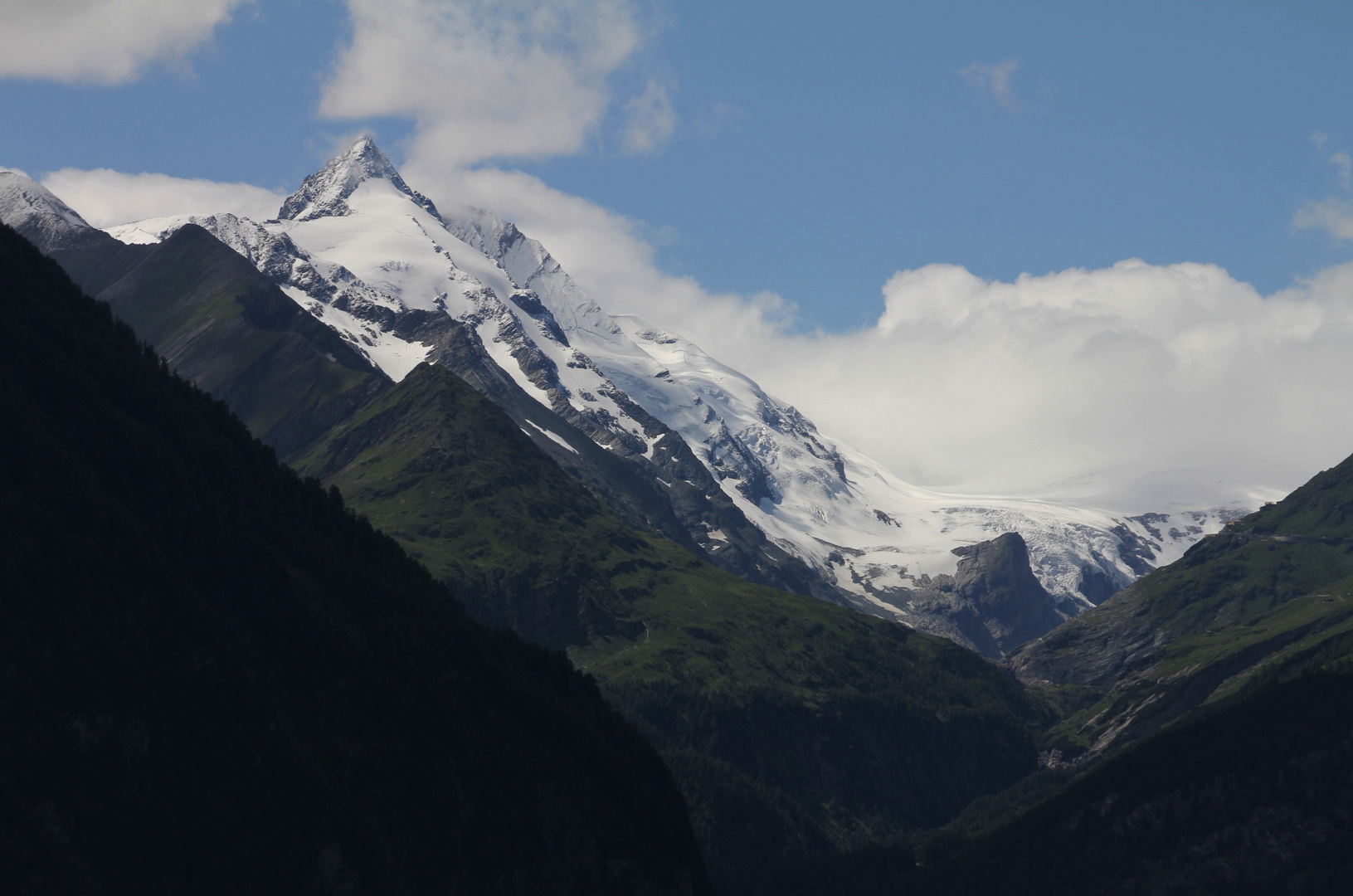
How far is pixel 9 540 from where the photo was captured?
165 meters

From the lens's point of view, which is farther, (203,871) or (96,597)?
(96,597)

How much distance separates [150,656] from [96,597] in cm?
1062

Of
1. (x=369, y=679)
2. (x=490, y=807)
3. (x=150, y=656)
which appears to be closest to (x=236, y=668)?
(x=150, y=656)

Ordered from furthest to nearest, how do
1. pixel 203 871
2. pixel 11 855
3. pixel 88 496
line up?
pixel 88 496 < pixel 203 871 < pixel 11 855

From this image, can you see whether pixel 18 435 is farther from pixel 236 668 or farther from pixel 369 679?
pixel 369 679

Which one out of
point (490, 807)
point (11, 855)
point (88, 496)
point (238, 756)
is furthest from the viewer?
point (490, 807)

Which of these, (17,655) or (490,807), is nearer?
(17,655)

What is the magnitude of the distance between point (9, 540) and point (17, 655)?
20.2m

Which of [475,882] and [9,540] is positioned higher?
[9,540]

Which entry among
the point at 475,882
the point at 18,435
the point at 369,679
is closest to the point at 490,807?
the point at 475,882

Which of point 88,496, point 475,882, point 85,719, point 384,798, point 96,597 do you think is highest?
point 88,496

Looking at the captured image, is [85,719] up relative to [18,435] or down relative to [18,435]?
down

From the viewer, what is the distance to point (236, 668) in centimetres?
17562

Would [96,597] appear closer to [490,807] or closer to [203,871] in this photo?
[203,871]
